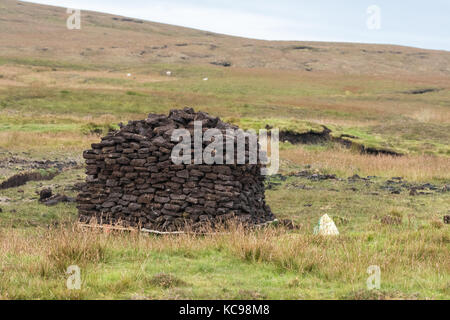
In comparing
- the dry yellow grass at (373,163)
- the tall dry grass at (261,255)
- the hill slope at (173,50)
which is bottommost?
the dry yellow grass at (373,163)

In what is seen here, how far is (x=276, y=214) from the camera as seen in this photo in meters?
15.8

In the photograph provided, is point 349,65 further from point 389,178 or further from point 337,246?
point 337,246

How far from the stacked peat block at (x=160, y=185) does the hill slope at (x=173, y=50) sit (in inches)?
3324

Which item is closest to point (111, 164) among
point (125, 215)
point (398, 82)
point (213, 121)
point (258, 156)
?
point (125, 215)

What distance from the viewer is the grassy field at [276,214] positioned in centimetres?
712

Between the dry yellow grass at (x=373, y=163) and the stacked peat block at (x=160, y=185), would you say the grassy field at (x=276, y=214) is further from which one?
the stacked peat block at (x=160, y=185)

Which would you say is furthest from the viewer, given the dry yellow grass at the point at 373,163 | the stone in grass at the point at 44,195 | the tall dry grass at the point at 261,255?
the dry yellow grass at the point at 373,163

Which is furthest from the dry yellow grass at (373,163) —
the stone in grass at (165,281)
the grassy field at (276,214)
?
the stone in grass at (165,281)

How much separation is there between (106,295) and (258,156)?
8.59 m

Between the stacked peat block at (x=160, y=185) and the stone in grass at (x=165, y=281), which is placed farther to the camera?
the stacked peat block at (x=160, y=185)

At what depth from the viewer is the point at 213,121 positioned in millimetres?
14242

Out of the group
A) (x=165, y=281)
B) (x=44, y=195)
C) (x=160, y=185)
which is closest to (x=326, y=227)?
(x=160, y=185)

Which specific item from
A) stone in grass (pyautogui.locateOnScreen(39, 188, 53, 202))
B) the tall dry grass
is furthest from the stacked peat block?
stone in grass (pyautogui.locateOnScreen(39, 188, 53, 202))

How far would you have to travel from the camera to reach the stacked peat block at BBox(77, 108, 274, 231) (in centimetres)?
1291
